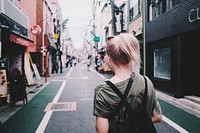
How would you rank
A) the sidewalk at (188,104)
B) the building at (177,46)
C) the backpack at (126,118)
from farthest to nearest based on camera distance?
the building at (177,46)
the sidewalk at (188,104)
the backpack at (126,118)

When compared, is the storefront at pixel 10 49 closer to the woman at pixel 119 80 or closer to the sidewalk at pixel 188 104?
the sidewalk at pixel 188 104

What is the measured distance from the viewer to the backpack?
1.76 m

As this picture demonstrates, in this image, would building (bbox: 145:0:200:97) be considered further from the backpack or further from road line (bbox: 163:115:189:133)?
the backpack

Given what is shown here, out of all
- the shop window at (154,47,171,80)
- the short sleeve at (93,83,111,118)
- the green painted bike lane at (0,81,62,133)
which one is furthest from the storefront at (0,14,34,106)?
the short sleeve at (93,83,111,118)

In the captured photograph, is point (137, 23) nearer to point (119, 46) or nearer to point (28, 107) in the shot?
point (28, 107)

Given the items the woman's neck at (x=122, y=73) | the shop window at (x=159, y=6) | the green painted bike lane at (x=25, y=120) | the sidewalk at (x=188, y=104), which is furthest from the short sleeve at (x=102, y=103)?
the shop window at (x=159, y=6)

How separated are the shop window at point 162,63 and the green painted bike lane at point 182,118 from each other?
416 cm

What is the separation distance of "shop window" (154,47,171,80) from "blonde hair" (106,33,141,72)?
1100 cm

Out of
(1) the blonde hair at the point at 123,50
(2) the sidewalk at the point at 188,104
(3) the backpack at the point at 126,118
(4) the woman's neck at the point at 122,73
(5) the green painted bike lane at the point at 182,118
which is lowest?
(5) the green painted bike lane at the point at 182,118

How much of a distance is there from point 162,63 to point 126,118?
40.4ft

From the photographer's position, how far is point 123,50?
180 cm

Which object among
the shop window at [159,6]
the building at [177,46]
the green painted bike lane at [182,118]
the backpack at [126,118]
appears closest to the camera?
the backpack at [126,118]

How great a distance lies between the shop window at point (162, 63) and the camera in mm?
12547

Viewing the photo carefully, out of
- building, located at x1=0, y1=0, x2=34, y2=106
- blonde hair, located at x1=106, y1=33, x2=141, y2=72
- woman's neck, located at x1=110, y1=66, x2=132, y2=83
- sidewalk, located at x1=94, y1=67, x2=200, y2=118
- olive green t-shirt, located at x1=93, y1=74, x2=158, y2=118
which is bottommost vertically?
sidewalk, located at x1=94, y1=67, x2=200, y2=118
